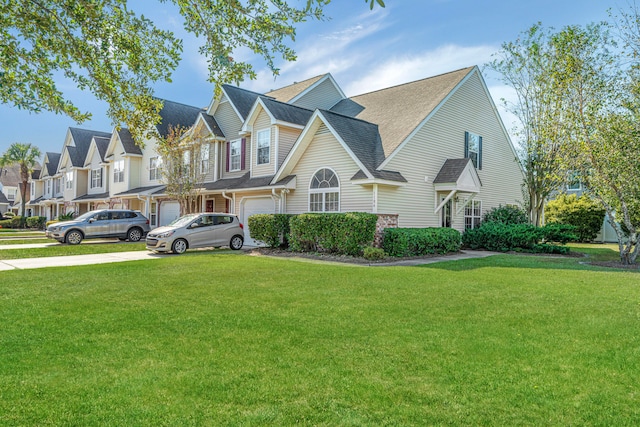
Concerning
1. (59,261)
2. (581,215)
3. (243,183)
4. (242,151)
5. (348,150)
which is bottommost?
(59,261)

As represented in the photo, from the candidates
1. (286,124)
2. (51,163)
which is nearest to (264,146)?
(286,124)

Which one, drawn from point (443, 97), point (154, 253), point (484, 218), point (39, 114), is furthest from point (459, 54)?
point (39, 114)

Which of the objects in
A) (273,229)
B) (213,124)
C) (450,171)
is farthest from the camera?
(213,124)

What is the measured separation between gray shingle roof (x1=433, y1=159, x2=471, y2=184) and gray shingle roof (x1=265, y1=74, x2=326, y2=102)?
991 cm

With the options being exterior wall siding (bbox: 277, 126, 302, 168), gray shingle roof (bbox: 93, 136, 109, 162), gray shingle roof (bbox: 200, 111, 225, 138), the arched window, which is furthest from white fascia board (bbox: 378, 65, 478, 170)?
gray shingle roof (bbox: 93, 136, 109, 162)

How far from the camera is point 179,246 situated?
1630 cm

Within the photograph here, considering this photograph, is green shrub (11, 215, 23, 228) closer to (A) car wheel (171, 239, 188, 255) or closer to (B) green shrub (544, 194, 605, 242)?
(A) car wheel (171, 239, 188, 255)

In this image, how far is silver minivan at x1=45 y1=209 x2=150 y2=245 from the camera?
19.8m

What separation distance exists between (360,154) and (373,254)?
158 inches

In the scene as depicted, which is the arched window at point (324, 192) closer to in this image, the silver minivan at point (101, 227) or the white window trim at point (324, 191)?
the white window trim at point (324, 191)

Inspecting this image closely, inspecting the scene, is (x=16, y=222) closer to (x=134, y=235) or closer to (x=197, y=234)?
(x=134, y=235)

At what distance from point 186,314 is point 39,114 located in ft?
18.5

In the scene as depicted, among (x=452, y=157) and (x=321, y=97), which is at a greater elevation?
(x=321, y=97)

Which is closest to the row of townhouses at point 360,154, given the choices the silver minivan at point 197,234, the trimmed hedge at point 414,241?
the trimmed hedge at point 414,241
